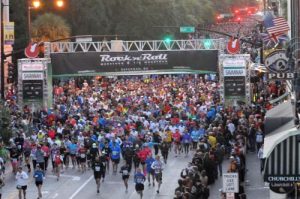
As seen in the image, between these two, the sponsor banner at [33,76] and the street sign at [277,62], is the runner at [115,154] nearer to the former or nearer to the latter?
A: the street sign at [277,62]

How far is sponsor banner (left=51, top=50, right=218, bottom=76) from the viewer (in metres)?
50.0

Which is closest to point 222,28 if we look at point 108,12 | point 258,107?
point 108,12

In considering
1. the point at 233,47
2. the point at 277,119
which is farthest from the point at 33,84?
the point at 277,119

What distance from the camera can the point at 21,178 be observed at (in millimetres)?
28266

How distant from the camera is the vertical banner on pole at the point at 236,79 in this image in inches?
1825

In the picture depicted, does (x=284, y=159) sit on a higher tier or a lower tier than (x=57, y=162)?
higher

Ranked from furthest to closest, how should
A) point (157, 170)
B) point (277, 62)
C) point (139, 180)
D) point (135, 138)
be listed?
point (135, 138)
point (157, 170)
point (139, 180)
point (277, 62)

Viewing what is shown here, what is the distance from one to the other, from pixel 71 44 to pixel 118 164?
19.3m

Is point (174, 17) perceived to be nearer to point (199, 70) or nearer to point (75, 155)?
point (199, 70)

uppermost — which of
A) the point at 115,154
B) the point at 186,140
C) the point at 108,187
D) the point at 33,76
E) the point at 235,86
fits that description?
the point at 33,76

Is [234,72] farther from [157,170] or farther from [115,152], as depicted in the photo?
[157,170]

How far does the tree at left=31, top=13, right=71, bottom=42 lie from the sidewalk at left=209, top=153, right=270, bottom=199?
37.3 metres

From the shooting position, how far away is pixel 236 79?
1832 inches

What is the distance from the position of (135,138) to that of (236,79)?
13012 mm
